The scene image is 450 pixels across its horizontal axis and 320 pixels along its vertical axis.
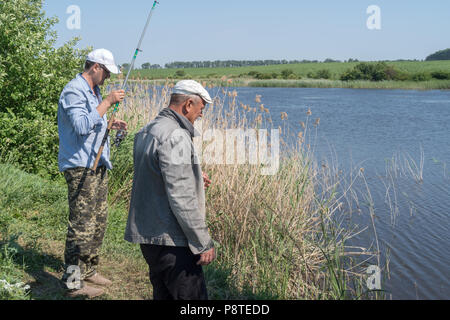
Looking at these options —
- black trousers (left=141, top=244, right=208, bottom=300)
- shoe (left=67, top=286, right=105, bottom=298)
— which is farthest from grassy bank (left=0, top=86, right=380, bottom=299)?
black trousers (left=141, top=244, right=208, bottom=300)

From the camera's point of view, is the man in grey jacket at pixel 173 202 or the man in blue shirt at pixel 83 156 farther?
the man in blue shirt at pixel 83 156

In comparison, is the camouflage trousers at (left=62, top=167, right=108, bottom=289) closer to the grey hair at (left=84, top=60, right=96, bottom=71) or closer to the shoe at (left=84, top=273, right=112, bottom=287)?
the shoe at (left=84, top=273, right=112, bottom=287)

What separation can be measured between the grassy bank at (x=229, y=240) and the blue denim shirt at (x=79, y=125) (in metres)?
1.00

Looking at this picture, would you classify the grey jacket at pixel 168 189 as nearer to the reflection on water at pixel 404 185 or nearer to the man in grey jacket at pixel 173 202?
the man in grey jacket at pixel 173 202

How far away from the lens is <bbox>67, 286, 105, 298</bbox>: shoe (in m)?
3.53

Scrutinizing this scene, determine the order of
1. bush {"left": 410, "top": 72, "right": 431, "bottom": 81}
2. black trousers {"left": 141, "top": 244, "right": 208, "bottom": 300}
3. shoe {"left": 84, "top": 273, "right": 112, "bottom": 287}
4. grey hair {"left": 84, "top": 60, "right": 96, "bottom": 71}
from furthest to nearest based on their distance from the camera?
bush {"left": 410, "top": 72, "right": 431, "bottom": 81} < shoe {"left": 84, "top": 273, "right": 112, "bottom": 287} < grey hair {"left": 84, "top": 60, "right": 96, "bottom": 71} < black trousers {"left": 141, "top": 244, "right": 208, "bottom": 300}

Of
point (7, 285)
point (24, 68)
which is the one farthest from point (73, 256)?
point (24, 68)

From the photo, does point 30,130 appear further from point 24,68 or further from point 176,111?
point 176,111

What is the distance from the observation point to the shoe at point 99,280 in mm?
3744

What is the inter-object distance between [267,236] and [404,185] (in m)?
5.83

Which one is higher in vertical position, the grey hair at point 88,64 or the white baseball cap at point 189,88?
the grey hair at point 88,64

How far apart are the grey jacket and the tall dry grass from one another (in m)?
1.26

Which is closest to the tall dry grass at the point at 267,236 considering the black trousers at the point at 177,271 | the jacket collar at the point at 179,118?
the black trousers at the point at 177,271
